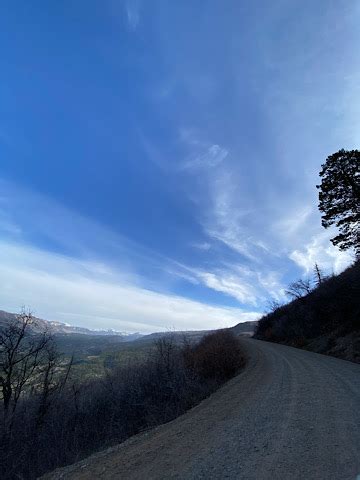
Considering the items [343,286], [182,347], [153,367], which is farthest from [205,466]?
[343,286]

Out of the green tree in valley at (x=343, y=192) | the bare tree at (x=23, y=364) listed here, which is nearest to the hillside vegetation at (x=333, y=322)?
the green tree in valley at (x=343, y=192)

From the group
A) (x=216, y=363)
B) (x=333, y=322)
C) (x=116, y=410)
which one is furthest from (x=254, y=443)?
(x=333, y=322)

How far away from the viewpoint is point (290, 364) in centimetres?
1598

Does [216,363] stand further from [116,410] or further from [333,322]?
[333,322]

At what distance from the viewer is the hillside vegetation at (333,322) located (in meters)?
19.0

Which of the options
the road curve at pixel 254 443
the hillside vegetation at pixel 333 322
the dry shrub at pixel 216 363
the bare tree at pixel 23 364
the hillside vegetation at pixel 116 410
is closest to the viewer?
the road curve at pixel 254 443

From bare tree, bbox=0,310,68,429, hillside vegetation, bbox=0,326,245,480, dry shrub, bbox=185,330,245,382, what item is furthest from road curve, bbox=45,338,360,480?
bare tree, bbox=0,310,68,429

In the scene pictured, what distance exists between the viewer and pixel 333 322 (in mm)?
24500

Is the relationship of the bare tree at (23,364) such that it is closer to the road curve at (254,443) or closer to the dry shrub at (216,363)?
the dry shrub at (216,363)

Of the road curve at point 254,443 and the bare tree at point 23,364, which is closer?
the road curve at point 254,443

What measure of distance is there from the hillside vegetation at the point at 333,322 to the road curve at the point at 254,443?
369 inches

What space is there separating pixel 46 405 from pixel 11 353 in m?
6.42

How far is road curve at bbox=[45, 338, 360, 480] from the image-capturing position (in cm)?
500

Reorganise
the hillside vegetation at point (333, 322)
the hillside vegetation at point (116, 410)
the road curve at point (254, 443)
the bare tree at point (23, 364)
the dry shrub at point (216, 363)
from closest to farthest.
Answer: the road curve at point (254, 443)
the hillside vegetation at point (116, 410)
the dry shrub at point (216, 363)
the hillside vegetation at point (333, 322)
the bare tree at point (23, 364)
